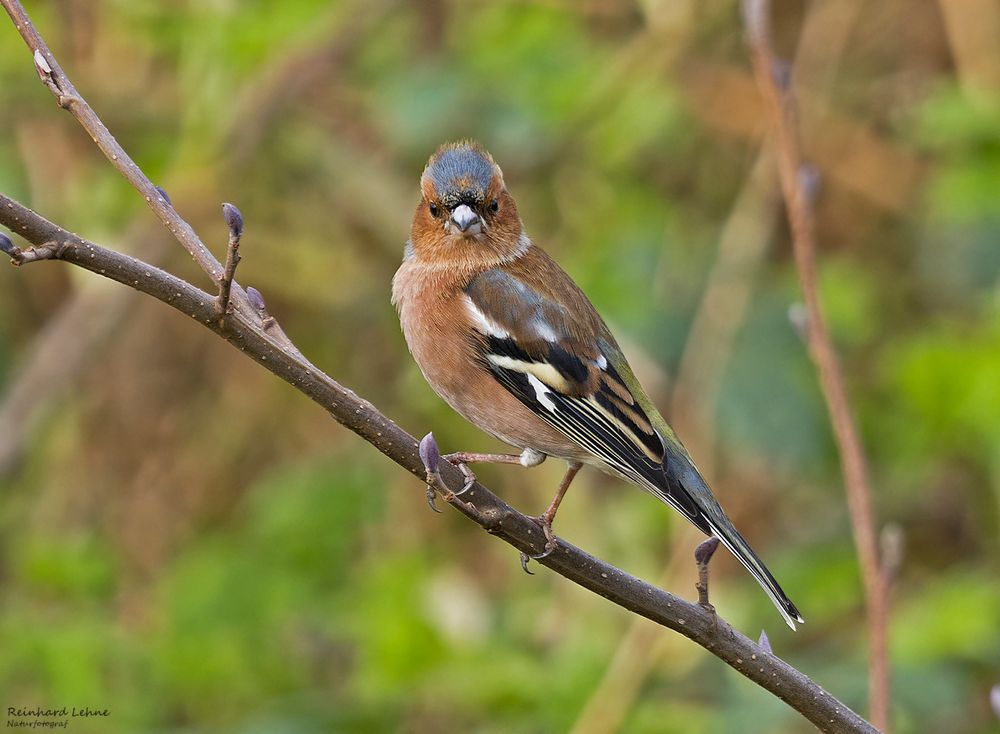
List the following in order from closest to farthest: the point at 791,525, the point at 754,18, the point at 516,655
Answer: the point at 754,18
the point at 516,655
the point at 791,525

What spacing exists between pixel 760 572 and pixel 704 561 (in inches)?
28.5

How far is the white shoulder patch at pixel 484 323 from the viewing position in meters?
3.71

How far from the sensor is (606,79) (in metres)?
6.10

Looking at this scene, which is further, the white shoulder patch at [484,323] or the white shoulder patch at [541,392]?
the white shoulder patch at [484,323]

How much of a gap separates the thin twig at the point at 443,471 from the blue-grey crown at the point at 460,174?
58.6 inches

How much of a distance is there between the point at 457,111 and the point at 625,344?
1193 mm

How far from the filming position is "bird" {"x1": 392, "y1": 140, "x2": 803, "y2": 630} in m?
3.50

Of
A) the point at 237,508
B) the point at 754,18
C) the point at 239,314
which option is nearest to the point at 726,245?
the point at 754,18

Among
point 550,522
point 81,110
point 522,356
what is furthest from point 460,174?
point 81,110

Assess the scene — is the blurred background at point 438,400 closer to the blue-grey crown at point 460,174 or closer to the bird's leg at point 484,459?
the bird's leg at point 484,459

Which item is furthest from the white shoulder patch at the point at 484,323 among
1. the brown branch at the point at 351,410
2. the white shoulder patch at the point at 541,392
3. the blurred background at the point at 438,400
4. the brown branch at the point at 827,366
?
the blurred background at the point at 438,400

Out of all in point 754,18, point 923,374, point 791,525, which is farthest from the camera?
point 791,525

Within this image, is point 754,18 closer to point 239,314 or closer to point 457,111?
point 239,314

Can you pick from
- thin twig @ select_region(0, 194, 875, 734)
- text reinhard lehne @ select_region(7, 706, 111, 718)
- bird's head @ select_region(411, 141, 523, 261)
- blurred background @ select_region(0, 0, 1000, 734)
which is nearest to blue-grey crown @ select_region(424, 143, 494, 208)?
bird's head @ select_region(411, 141, 523, 261)
